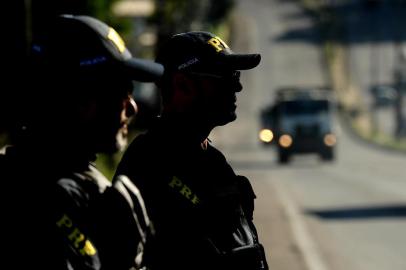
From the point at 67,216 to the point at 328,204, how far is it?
931 inches

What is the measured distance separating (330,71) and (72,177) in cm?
9666

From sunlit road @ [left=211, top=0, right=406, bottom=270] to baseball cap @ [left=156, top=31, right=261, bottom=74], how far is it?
10372mm


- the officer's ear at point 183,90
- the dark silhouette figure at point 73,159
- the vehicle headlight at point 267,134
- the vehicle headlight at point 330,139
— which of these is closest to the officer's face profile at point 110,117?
the dark silhouette figure at point 73,159

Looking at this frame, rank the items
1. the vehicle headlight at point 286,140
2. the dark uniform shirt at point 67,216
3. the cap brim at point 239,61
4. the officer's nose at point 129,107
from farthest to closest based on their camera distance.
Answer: the vehicle headlight at point 286,140 < the cap brim at point 239,61 < the officer's nose at point 129,107 < the dark uniform shirt at point 67,216

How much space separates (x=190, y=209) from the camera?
3.89 meters

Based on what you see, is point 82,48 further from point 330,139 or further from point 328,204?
point 330,139

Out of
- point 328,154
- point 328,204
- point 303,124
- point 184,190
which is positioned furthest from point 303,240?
point 328,154

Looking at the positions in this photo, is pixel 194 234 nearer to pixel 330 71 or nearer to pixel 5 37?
pixel 5 37

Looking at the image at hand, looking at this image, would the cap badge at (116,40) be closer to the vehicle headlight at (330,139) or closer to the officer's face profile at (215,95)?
the officer's face profile at (215,95)

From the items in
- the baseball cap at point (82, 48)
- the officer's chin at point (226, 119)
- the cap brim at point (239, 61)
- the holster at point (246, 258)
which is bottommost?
the holster at point (246, 258)

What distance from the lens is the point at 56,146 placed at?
10.7 feet

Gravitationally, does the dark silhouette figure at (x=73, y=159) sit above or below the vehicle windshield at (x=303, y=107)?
above

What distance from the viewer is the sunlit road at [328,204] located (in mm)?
16547

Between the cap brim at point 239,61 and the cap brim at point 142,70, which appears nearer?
the cap brim at point 142,70
